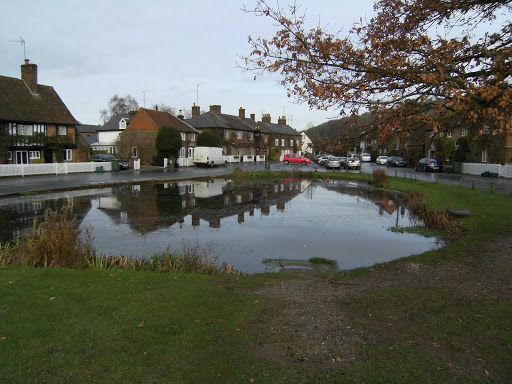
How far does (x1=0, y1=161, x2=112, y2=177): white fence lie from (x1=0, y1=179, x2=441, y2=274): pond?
39.8ft

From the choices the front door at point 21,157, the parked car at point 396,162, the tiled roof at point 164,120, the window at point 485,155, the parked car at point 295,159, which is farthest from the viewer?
the parked car at point 295,159

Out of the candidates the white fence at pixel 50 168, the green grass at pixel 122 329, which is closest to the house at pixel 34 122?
the white fence at pixel 50 168

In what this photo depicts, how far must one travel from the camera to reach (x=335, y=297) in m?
6.58

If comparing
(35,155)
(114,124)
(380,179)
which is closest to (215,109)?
(114,124)

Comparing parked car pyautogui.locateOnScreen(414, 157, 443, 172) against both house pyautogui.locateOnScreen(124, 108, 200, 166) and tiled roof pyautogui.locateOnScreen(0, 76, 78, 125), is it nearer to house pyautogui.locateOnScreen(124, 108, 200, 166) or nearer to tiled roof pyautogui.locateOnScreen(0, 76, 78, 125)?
house pyautogui.locateOnScreen(124, 108, 200, 166)

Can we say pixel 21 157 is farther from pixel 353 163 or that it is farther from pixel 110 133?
pixel 353 163

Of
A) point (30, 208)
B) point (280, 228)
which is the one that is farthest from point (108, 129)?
point (280, 228)

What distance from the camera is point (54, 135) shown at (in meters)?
41.1

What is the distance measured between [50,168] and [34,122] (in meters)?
7.93

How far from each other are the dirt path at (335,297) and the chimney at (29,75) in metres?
43.7

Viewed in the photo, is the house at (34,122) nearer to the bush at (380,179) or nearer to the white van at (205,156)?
the white van at (205,156)

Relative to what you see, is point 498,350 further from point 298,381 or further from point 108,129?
point 108,129

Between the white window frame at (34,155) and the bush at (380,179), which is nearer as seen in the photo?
the bush at (380,179)

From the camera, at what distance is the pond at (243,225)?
34.8ft
